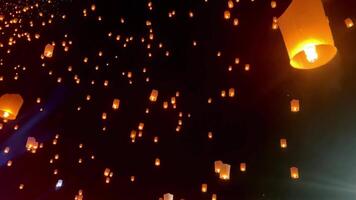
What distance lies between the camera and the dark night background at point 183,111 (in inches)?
324

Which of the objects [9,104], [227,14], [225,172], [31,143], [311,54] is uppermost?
[227,14]

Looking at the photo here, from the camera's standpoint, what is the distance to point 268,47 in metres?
8.19

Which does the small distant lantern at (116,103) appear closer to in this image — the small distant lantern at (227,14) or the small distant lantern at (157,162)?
the small distant lantern at (157,162)

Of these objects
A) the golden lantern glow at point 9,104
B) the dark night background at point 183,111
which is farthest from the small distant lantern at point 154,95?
the golden lantern glow at point 9,104

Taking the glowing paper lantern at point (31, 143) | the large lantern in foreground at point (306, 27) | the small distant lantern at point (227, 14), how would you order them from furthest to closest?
the small distant lantern at point (227, 14), the glowing paper lantern at point (31, 143), the large lantern in foreground at point (306, 27)

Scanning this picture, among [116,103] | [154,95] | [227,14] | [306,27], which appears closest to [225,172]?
[154,95]

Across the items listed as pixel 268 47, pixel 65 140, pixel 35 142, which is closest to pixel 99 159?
pixel 65 140

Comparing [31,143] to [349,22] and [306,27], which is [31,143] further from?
[306,27]

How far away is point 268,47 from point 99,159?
4091 millimetres

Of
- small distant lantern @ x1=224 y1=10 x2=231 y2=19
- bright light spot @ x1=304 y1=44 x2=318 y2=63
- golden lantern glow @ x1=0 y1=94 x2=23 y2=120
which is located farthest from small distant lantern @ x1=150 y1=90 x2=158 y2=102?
bright light spot @ x1=304 y1=44 x2=318 y2=63

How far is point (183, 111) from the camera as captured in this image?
29.5 feet

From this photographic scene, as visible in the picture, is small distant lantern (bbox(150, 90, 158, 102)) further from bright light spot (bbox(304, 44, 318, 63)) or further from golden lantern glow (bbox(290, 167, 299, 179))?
bright light spot (bbox(304, 44, 318, 63))

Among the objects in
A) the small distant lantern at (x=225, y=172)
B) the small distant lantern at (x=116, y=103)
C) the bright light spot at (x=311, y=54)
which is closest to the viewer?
the bright light spot at (x=311, y=54)

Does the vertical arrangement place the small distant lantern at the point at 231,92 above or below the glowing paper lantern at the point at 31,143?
above
